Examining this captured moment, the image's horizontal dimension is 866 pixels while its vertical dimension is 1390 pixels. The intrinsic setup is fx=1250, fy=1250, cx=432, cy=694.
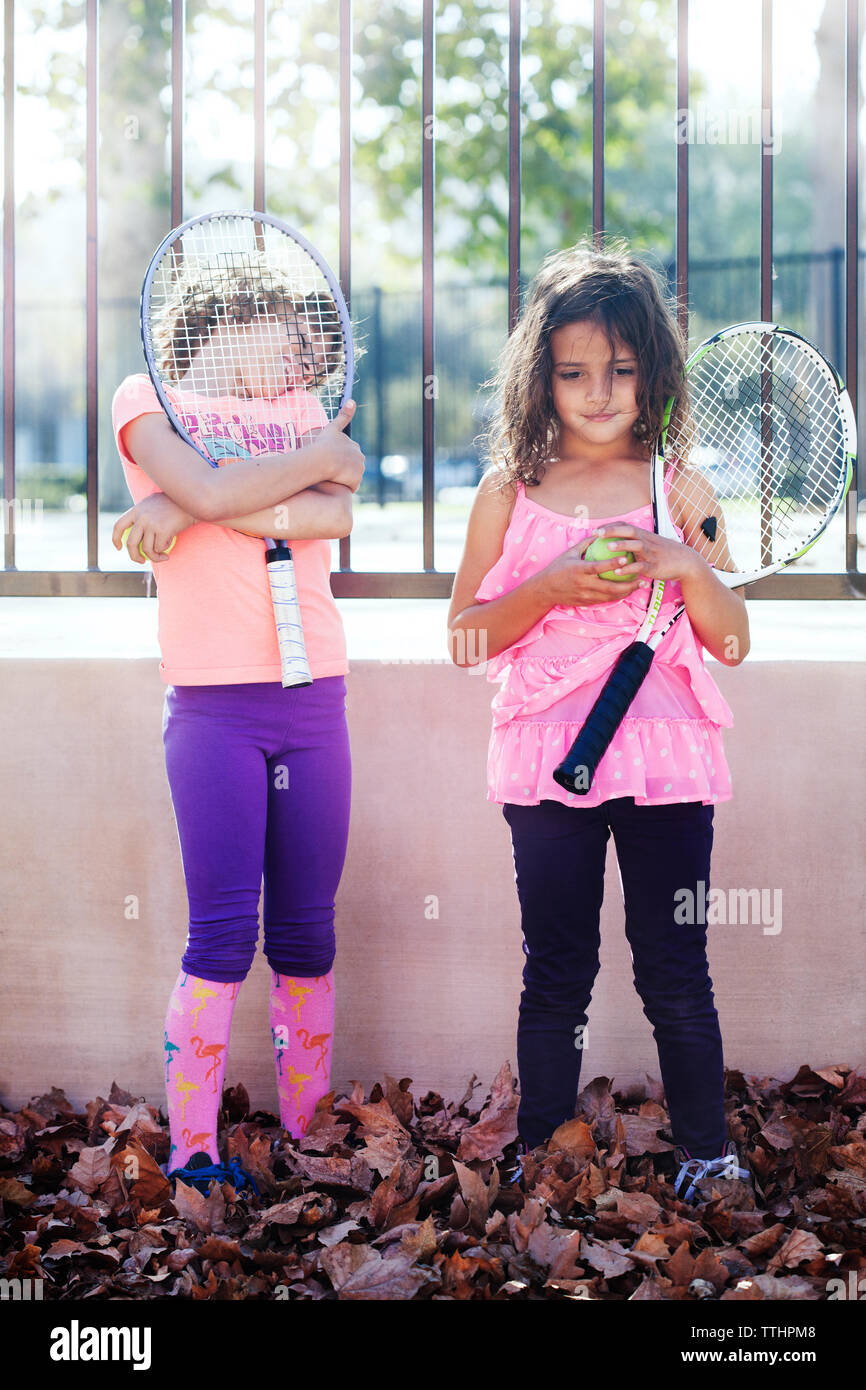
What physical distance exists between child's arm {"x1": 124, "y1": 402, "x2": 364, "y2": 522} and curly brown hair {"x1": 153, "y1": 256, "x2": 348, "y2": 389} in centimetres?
15

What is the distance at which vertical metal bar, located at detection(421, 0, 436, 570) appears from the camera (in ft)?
9.32

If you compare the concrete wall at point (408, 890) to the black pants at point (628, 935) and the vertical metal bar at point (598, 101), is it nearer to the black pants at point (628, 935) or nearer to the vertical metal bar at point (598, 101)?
the black pants at point (628, 935)

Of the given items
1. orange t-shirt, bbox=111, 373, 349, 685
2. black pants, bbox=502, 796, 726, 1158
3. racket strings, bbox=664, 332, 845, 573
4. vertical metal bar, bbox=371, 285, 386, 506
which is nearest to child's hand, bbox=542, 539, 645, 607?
racket strings, bbox=664, 332, 845, 573

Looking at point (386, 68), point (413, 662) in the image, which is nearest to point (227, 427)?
point (413, 662)

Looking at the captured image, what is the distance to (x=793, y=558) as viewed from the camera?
2271 millimetres

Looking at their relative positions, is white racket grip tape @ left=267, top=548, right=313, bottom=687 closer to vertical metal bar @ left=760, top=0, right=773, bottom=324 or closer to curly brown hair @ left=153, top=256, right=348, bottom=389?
curly brown hair @ left=153, top=256, right=348, bottom=389

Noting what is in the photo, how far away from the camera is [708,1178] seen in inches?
88.7

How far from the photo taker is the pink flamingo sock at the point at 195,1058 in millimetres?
2238

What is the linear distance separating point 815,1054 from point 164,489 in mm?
1839

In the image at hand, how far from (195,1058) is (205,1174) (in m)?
0.23

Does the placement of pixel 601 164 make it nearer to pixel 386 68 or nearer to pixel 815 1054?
pixel 815 1054

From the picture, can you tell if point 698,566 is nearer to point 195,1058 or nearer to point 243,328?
point 243,328

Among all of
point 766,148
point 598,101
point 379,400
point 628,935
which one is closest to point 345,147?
point 598,101

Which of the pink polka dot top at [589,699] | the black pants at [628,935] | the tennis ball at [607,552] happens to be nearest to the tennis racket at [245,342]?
the pink polka dot top at [589,699]
